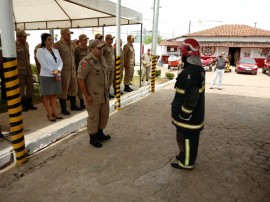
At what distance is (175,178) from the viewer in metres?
3.50

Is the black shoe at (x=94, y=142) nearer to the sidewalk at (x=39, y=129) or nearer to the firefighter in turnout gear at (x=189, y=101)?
the sidewalk at (x=39, y=129)

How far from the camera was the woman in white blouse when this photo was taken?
16.4ft

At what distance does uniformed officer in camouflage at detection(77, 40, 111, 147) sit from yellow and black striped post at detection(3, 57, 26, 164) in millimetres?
968

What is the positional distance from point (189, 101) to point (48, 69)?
3125 mm

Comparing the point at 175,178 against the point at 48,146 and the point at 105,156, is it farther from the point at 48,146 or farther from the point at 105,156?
the point at 48,146

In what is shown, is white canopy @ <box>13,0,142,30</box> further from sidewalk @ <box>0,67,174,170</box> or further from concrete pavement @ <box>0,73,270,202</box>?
concrete pavement @ <box>0,73,270,202</box>

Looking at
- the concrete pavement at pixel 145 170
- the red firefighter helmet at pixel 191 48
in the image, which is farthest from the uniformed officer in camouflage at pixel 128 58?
the red firefighter helmet at pixel 191 48

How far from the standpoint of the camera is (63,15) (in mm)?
9859

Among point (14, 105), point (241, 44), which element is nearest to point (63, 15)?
point (14, 105)

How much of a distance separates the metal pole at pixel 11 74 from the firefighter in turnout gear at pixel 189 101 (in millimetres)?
2308

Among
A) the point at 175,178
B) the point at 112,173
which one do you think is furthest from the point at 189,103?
the point at 112,173

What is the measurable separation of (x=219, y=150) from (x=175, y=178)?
1.40m

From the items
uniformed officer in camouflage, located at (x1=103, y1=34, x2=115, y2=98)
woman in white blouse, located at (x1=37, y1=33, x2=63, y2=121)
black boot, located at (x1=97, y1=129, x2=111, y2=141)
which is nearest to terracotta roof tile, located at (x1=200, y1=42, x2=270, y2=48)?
uniformed officer in camouflage, located at (x1=103, y1=34, x2=115, y2=98)

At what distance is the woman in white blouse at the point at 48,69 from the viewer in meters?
4.99
